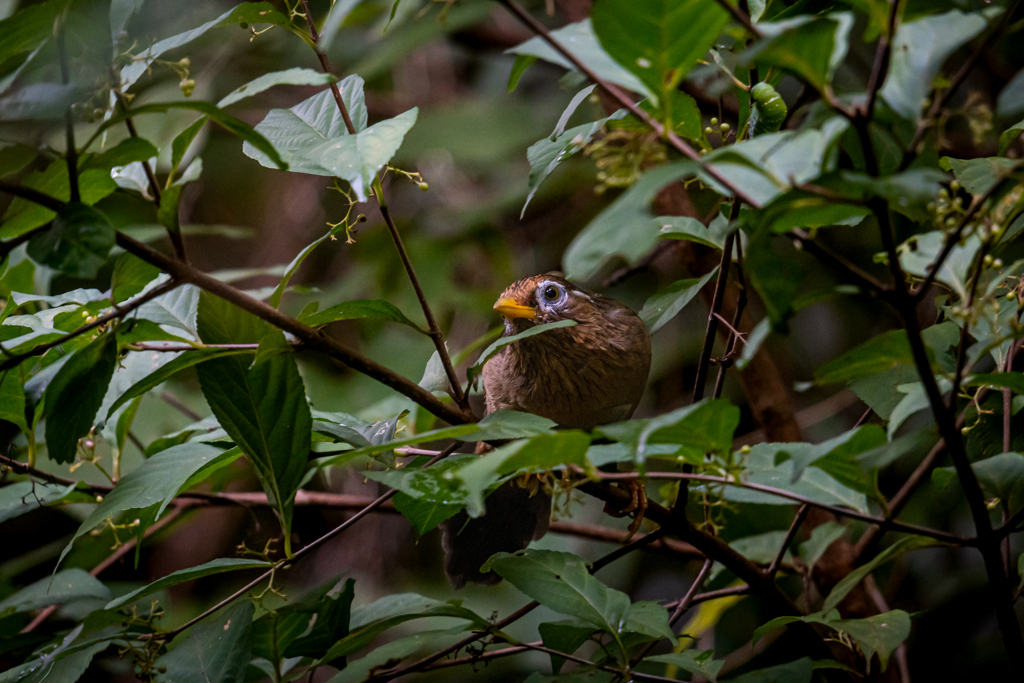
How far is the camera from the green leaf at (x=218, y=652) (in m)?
1.29

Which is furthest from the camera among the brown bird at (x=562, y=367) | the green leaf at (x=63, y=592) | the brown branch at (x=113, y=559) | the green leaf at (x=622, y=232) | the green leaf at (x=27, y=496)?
the brown bird at (x=562, y=367)

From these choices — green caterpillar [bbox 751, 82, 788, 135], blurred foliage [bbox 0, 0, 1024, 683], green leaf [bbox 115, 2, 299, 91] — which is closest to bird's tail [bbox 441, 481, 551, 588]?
blurred foliage [bbox 0, 0, 1024, 683]

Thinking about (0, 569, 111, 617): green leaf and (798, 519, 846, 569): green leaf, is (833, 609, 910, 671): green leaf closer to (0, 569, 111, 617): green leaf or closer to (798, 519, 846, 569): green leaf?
(798, 519, 846, 569): green leaf

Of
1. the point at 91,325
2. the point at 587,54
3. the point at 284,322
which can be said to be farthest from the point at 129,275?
the point at 587,54

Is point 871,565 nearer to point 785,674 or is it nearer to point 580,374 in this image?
point 785,674

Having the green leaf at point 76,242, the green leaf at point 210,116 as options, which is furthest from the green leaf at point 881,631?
the green leaf at point 76,242

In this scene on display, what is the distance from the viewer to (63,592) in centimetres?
175

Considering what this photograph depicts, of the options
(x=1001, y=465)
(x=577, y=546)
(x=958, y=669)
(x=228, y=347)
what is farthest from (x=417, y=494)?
(x=958, y=669)

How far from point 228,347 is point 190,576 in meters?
0.43

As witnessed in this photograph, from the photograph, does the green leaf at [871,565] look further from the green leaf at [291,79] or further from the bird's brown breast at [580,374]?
the green leaf at [291,79]

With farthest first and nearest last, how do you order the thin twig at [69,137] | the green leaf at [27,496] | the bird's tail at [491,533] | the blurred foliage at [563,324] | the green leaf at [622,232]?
the bird's tail at [491,533], the green leaf at [27,496], the thin twig at [69,137], the blurred foliage at [563,324], the green leaf at [622,232]

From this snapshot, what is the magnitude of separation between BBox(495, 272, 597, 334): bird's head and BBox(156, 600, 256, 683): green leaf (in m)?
1.06

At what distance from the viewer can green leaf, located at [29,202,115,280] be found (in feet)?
2.97

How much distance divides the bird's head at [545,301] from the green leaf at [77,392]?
1154 millimetres
